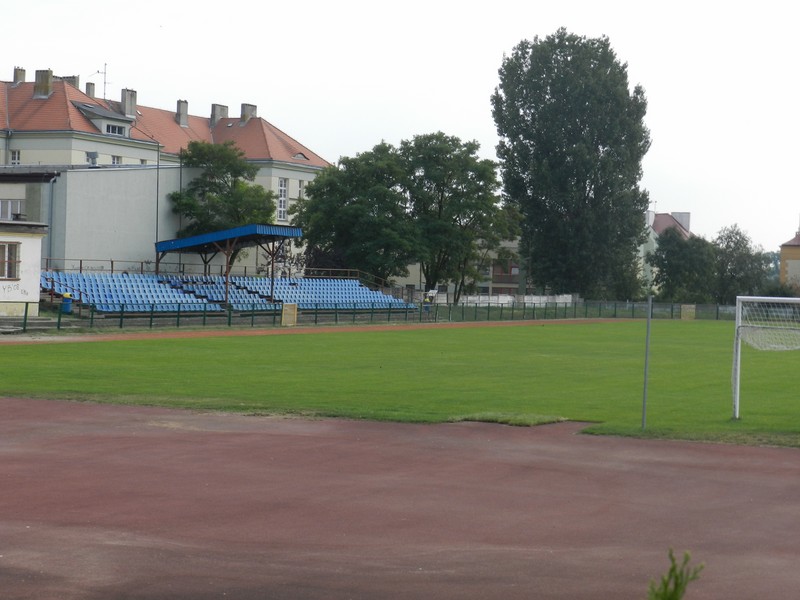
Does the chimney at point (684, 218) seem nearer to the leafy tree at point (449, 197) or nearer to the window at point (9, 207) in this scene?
the leafy tree at point (449, 197)

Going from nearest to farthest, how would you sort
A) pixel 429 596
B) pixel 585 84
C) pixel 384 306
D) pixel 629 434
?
pixel 429 596, pixel 629 434, pixel 384 306, pixel 585 84

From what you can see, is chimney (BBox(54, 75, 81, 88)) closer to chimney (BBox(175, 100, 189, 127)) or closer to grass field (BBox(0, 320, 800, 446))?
chimney (BBox(175, 100, 189, 127))

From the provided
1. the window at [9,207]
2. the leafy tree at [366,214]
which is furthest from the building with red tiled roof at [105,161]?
the leafy tree at [366,214]

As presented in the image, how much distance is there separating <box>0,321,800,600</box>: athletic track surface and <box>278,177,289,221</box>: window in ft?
265

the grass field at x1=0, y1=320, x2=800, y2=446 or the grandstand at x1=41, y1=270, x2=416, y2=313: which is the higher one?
the grandstand at x1=41, y1=270, x2=416, y2=313

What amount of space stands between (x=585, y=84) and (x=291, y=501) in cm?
8125

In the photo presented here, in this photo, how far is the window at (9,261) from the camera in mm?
45312

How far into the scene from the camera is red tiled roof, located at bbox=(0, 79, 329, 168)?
87.3 m

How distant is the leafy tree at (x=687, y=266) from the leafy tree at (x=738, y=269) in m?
1.44

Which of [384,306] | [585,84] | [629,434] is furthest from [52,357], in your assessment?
[585,84]

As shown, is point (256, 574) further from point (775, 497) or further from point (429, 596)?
point (775, 497)

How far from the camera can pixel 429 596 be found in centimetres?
798

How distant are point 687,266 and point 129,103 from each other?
54779 mm

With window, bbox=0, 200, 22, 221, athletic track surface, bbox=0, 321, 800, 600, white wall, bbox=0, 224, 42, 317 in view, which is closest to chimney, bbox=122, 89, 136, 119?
window, bbox=0, 200, 22, 221
